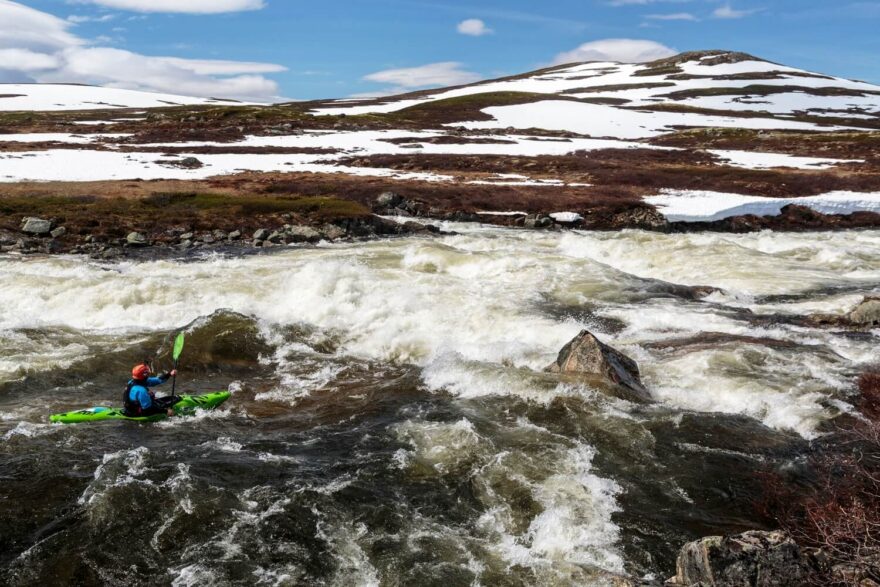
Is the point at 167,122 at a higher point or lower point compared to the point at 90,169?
higher

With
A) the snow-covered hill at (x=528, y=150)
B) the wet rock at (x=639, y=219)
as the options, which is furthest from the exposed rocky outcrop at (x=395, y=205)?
the wet rock at (x=639, y=219)

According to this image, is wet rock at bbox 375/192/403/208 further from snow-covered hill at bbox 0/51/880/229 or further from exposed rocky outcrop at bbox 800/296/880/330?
exposed rocky outcrop at bbox 800/296/880/330

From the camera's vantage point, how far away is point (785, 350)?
16453 mm

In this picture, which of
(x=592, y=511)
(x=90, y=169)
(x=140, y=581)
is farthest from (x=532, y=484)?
(x=90, y=169)

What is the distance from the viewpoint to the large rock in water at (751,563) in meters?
7.04

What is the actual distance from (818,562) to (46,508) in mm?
10725

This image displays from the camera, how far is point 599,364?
14406 mm

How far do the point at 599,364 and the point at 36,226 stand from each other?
29.1 meters

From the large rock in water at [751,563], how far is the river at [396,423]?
1.53 meters

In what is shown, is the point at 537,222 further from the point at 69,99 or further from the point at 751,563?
the point at 69,99

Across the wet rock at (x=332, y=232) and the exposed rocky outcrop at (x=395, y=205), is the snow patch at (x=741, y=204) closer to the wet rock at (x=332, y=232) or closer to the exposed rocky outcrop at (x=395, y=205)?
the exposed rocky outcrop at (x=395, y=205)

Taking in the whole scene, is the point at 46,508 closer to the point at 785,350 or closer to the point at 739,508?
the point at 739,508

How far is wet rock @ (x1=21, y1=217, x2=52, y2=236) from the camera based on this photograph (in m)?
30.3

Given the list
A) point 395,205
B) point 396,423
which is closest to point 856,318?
point 396,423
